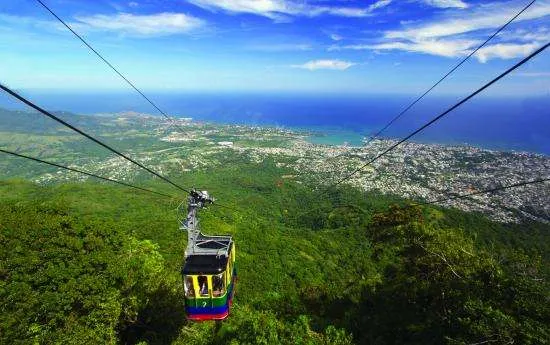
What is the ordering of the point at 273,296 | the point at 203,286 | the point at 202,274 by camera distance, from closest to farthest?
the point at 202,274 < the point at 203,286 < the point at 273,296

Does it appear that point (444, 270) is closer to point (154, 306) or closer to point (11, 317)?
point (154, 306)

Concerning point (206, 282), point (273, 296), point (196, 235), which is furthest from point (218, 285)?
point (273, 296)

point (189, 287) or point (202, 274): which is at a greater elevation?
point (202, 274)

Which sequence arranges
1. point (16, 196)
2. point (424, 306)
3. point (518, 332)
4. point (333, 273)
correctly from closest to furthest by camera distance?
point (518, 332)
point (424, 306)
point (333, 273)
point (16, 196)

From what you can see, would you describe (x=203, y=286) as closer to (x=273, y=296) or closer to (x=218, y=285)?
(x=218, y=285)

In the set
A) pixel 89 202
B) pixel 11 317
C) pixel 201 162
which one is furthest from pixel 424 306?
pixel 201 162

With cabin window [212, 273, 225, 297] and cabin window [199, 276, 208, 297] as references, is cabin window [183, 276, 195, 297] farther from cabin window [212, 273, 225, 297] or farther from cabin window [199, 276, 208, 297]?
cabin window [212, 273, 225, 297]

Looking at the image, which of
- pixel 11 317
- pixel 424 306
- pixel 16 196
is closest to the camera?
pixel 11 317
